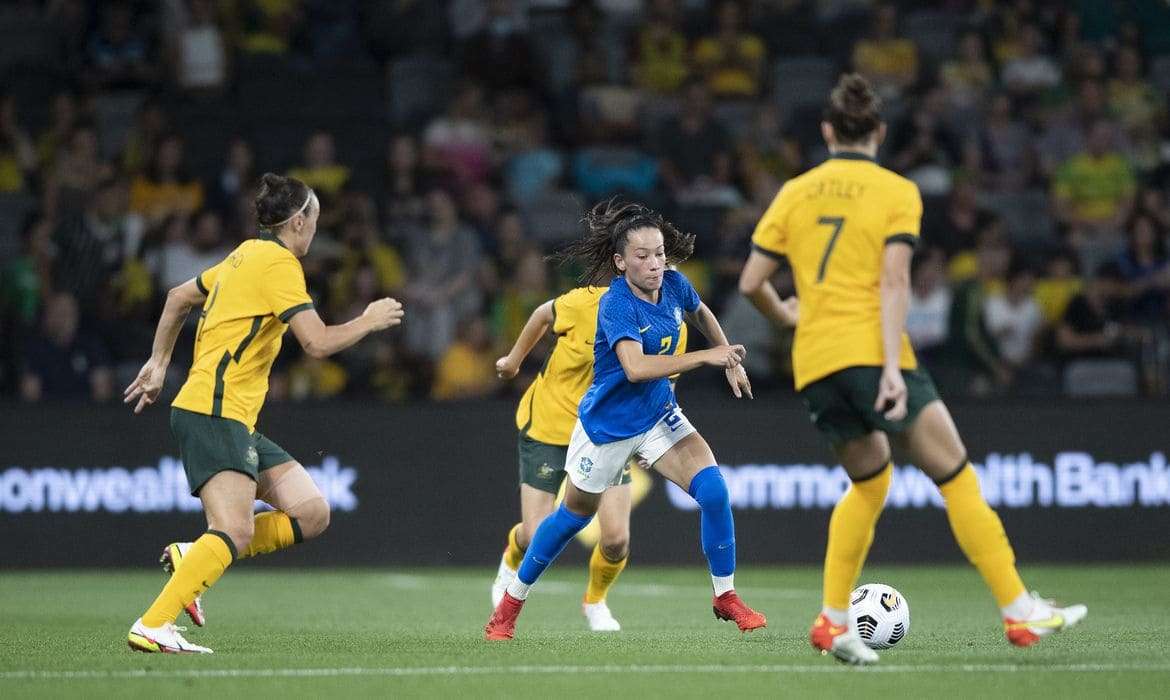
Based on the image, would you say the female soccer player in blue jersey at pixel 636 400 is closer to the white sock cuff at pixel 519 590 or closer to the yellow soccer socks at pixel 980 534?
the white sock cuff at pixel 519 590

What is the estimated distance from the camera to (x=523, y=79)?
709 inches

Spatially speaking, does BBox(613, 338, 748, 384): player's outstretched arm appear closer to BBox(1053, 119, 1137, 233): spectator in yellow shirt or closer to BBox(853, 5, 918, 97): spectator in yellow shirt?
BBox(1053, 119, 1137, 233): spectator in yellow shirt

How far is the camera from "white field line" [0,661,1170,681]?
679cm

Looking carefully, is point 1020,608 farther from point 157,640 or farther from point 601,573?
point 157,640

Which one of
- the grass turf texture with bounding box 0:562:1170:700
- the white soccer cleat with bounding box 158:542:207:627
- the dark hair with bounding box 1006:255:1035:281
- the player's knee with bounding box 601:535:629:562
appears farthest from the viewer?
the dark hair with bounding box 1006:255:1035:281

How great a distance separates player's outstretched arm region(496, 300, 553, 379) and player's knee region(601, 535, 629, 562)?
99cm

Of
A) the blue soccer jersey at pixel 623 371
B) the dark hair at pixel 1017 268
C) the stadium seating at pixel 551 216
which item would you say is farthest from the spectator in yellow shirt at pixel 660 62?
the blue soccer jersey at pixel 623 371

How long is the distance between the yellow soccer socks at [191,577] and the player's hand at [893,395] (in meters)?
2.90

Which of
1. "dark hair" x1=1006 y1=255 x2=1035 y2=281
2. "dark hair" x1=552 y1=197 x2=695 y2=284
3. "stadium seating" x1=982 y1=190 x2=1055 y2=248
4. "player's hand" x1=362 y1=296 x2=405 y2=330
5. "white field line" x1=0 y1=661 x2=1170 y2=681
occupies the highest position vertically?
"dark hair" x1=552 y1=197 x2=695 y2=284

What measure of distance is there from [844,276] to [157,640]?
10.5 feet

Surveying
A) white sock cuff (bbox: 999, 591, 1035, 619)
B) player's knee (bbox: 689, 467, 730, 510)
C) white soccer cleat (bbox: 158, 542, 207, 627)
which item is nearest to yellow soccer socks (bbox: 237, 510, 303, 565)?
white soccer cleat (bbox: 158, 542, 207, 627)

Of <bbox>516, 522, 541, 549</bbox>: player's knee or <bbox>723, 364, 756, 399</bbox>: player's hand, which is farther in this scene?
<bbox>516, 522, 541, 549</bbox>: player's knee

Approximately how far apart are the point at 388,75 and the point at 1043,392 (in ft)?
23.7

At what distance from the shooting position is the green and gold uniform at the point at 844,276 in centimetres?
671
